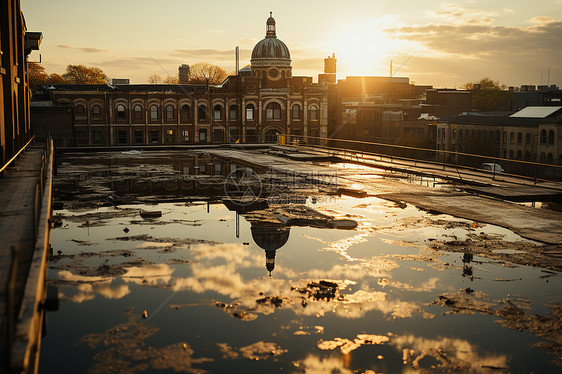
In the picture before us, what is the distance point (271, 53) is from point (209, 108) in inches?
540

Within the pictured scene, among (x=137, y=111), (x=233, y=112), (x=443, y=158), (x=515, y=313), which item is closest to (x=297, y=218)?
(x=515, y=313)

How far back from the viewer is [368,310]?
1111 centimetres

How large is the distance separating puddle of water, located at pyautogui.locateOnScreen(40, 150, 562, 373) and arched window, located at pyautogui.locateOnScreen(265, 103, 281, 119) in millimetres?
64106

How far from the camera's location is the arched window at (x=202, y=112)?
3095 inches

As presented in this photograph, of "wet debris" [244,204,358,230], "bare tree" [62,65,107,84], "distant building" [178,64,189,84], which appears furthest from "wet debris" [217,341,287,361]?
"bare tree" [62,65,107,84]

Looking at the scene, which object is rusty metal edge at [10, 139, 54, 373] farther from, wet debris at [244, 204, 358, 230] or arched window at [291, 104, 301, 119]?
arched window at [291, 104, 301, 119]

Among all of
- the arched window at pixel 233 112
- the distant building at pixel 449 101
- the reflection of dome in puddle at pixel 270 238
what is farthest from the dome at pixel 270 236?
the distant building at pixel 449 101

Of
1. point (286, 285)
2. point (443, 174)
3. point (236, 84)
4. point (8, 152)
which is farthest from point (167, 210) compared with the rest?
point (236, 84)

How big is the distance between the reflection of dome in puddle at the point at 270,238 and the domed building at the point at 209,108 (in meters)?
53.9

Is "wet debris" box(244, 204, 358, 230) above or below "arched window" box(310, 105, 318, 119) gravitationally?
below

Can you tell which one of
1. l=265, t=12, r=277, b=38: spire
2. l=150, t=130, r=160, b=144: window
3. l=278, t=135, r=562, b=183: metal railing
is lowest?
l=278, t=135, r=562, b=183: metal railing

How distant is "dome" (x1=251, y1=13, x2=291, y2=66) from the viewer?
8481cm

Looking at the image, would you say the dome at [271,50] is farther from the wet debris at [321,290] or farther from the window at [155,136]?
the wet debris at [321,290]

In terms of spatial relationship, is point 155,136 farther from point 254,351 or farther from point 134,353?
point 254,351
